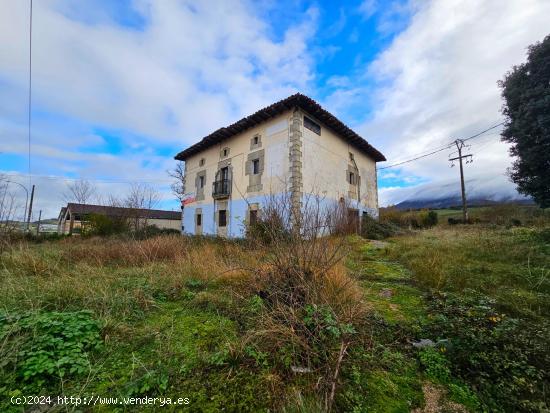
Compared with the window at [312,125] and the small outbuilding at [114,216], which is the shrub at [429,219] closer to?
the window at [312,125]

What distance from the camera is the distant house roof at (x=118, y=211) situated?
50.9 feet

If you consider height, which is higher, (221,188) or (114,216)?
(221,188)

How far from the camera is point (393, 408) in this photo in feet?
4.99

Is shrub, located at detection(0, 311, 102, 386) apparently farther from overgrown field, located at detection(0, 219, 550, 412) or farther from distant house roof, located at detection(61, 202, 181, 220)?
distant house roof, located at detection(61, 202, 181, 220)

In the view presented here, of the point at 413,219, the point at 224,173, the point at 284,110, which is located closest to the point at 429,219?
the point at 413,219

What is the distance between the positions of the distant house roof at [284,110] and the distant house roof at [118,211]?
495 cm

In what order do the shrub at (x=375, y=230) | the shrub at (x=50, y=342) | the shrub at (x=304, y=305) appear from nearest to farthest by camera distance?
the shrub at (x=50, y=342)
the shrub at (x=304, y=305)
the shrub at (x=375, y=230)

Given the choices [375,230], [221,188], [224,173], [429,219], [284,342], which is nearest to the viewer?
[284,342]

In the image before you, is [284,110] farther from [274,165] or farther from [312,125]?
[274,165]

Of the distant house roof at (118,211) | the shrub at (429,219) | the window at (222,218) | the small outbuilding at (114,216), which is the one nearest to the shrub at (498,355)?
the window at (222,218)

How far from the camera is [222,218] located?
46.7ft

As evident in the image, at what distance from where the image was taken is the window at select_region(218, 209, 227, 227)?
14.0m

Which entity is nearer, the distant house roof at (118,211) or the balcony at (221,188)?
the balcony at (221,188)

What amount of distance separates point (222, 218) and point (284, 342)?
497 inches
